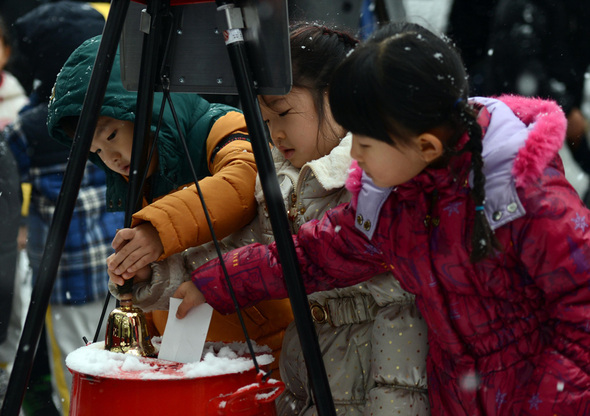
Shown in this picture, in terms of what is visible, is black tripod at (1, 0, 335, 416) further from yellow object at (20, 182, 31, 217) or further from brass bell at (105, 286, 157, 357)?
yellow object at (20, 182, 31, 217)

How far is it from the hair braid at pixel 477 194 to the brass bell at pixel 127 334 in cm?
75

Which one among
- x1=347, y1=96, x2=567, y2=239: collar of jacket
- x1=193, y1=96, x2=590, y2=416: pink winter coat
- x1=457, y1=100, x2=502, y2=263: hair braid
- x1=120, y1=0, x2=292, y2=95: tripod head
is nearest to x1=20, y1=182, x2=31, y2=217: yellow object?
x1=120, y1=0, x2=292, y2=95: tripod head

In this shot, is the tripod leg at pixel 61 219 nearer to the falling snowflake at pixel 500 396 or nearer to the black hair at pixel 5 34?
the falling snowflake at pixel 500 396

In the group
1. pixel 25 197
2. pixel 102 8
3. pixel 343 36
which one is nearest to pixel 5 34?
pixel 102 8

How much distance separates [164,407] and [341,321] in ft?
1.57

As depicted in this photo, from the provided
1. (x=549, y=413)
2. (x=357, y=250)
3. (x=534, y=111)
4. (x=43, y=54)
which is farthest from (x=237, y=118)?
(x=43, y=54)

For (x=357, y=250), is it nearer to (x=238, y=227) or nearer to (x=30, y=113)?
(x=238, y=227)

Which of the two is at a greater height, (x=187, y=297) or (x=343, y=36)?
(x=343, y=36)

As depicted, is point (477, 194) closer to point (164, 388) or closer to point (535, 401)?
point (535, 401)

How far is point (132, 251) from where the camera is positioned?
1.70 m

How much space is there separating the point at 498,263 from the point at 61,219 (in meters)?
0.86

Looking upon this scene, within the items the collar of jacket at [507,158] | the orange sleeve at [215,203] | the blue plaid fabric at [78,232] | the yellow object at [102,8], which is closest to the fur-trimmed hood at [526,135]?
the collar of jacket at [507,158]

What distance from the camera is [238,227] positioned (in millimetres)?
1902

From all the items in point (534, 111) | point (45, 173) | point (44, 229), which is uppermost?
point (534, 111)
